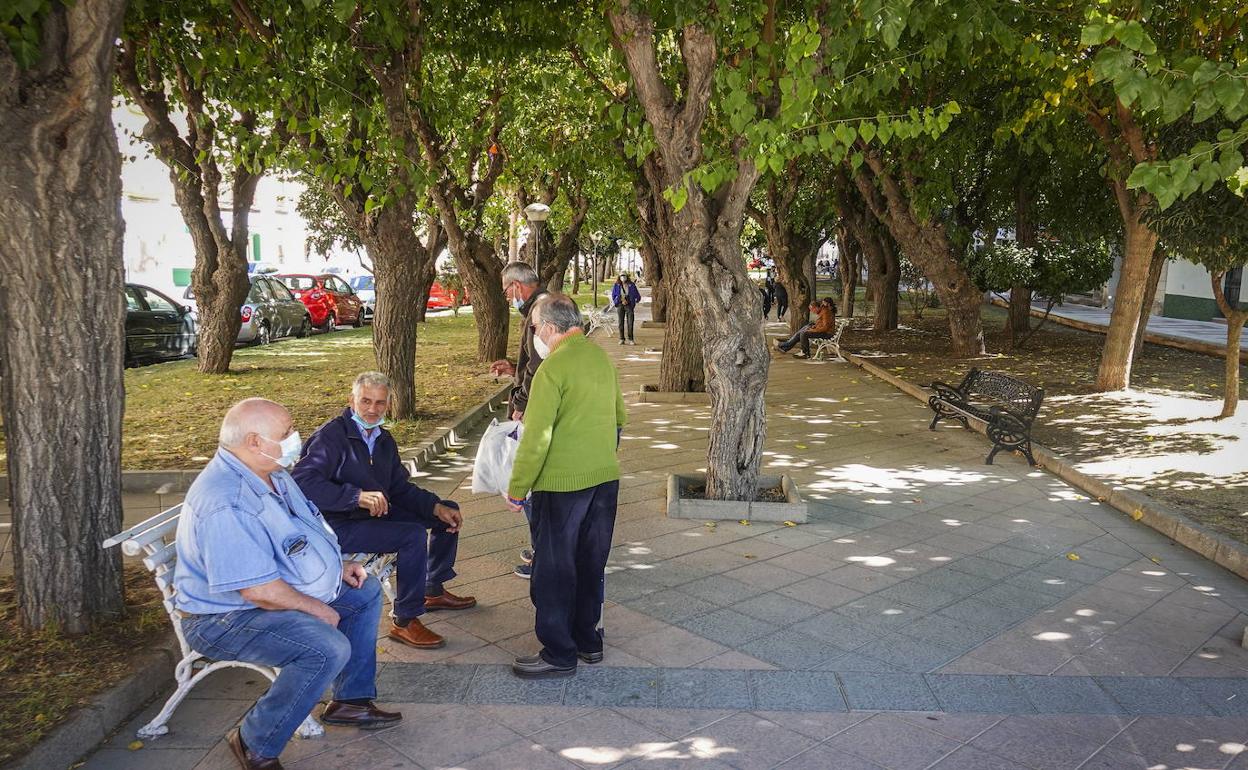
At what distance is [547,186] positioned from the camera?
19.7 m

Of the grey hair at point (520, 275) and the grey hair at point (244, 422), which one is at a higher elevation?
the grey hair at point (520, 275)

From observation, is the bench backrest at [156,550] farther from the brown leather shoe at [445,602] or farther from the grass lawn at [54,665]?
the brown leather shoe at [445,602]

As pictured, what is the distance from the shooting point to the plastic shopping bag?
5.32m

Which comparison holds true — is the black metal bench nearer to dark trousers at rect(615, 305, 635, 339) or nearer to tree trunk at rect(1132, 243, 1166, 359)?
tree trunk at rect(1132, 243, 1166, 359)

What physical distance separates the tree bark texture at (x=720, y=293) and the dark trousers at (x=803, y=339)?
1164 cm

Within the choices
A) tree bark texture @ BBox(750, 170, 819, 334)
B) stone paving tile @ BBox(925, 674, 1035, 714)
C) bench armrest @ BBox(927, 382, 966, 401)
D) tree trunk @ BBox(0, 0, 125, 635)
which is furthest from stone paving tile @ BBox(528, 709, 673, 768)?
tree bark texture @ BBox(750, 170, 819, 334)

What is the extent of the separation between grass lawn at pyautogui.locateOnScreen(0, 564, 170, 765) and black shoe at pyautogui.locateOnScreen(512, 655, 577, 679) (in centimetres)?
171

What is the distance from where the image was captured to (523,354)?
6.27 metres

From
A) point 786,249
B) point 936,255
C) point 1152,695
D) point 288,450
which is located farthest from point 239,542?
point 786,249

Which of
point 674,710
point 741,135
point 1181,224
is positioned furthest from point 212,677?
point 1181,224

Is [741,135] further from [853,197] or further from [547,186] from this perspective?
[853,197]

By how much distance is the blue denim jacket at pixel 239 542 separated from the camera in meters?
3.41

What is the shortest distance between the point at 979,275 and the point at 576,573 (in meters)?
15.8

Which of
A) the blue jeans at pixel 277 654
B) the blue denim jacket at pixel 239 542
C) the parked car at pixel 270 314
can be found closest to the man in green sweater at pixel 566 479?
the blue denim jacket at pixel 239 542
